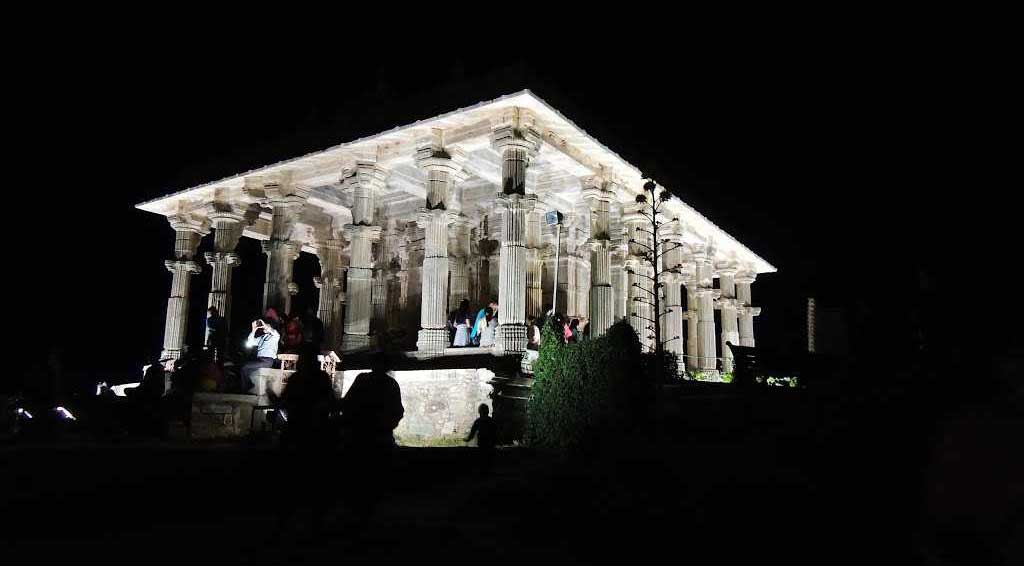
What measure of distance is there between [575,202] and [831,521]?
1828 centimetres

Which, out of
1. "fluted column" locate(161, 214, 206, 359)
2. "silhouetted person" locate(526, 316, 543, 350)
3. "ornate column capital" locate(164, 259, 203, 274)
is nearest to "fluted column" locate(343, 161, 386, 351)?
"silhouetted person" locate(526, 316, 543, 350)

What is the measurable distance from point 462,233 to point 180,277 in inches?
342

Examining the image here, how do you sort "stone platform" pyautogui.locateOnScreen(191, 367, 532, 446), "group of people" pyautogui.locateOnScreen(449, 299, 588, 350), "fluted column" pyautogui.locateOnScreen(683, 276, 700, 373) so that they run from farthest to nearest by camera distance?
"fluted column" pyautogui.locateOnScreen(683, 276, 700, 373)
"group of people" pyautogui.locateOnScreen(449, 299, 588, 350)
"stone platform" pyautogui.locateOnScreen(191, 367, 532, 446)

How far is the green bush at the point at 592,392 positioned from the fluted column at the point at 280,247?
1126 centimetres

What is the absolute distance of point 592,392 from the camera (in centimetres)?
983

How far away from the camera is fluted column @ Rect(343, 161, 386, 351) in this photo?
17359mm

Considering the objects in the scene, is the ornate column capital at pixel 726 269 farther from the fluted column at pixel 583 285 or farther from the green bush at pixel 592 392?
the green bush at pixel 592 392

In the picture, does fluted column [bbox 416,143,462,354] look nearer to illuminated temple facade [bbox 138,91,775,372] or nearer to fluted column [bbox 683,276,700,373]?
illuminated temple facade [bbox 138,91,775,372]

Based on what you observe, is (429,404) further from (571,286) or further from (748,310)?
(748,310)

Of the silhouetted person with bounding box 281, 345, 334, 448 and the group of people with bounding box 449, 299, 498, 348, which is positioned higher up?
the group of people with bounding box 449, 299, 498, 348

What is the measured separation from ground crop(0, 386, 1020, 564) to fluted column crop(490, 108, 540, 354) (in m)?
4.24

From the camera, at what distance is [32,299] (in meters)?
32.0

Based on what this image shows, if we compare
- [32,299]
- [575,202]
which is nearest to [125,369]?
[32,299]

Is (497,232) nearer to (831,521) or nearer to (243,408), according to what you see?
(243,408)
